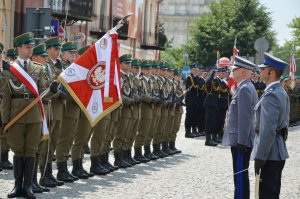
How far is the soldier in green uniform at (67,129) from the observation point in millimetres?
12516

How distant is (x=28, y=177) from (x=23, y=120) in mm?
704

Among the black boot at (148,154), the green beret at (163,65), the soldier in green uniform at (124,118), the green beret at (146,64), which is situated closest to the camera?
the soldier in green uniform at (124,118)

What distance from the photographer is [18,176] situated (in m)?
10.6

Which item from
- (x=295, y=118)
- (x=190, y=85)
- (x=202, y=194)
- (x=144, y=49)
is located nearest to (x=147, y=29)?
(x=144, y=49)

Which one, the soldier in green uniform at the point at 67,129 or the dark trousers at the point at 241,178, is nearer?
the dark trousers at the point at 241,178

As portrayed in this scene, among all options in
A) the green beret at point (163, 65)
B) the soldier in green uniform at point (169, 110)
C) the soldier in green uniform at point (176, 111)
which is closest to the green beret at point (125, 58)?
the green beret at point (163, 65)

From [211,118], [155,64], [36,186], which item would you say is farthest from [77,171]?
[211,118]

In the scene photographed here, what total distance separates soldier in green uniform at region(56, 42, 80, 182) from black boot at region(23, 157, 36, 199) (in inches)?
72.3

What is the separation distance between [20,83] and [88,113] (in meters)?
1.35

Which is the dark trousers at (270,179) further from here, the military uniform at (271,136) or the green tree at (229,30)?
the green tree at (229,30)

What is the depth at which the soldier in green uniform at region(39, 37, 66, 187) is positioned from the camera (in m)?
11.6

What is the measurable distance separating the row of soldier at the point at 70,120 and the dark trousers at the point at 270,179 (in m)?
3.31

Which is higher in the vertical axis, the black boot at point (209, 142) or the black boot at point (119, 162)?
the black boot at point (119, 162)

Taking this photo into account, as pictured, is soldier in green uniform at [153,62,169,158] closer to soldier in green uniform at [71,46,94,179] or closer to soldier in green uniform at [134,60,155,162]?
soldier in green uniform at [134,60,155,162]
